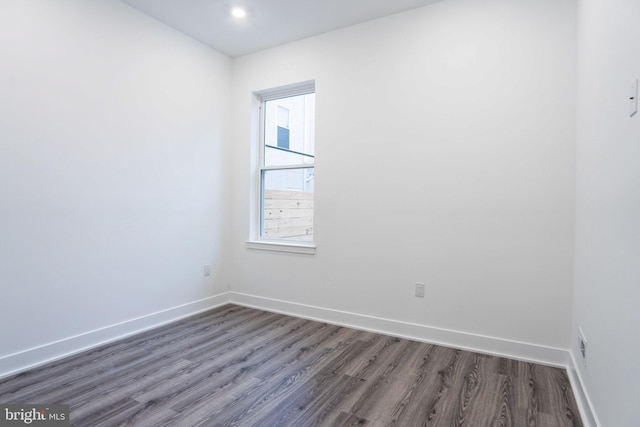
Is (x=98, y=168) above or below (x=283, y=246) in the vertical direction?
above

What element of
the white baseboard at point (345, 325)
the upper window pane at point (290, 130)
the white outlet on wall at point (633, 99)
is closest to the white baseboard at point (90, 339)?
the white baseboard at point (345, 325)

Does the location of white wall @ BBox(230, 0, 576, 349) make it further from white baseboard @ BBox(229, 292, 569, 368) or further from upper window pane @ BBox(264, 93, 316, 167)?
upper window pane @ BBox(264, 93, 316, 167)

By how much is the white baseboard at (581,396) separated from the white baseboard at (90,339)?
3.09 meters

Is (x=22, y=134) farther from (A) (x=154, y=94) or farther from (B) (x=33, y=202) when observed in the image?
(A) (x=154, y=94)

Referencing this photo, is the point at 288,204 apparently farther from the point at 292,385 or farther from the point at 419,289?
the point at 292,385

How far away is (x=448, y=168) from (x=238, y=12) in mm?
2199

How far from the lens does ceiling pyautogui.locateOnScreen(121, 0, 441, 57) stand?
2.73 m

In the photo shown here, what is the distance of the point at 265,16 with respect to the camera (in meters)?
2.92

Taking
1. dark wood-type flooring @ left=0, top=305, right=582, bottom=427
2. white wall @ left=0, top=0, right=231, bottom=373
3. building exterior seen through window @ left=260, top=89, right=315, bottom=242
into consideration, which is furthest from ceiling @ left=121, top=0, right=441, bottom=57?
dark wood-type flooring @ left=0, top=305, right=582, bottom=427

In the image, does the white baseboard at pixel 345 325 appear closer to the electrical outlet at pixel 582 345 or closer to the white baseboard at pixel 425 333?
the white baseboard at pixel 425 333

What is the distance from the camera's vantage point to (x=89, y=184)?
8.30 ft

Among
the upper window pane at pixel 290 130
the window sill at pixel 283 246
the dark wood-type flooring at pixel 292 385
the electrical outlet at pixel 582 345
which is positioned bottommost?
the dark wood-type flooring at pixel 292 385

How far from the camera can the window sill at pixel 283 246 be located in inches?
130

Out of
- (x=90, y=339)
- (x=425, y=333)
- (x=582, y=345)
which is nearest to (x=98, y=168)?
(x=90, y=339)
